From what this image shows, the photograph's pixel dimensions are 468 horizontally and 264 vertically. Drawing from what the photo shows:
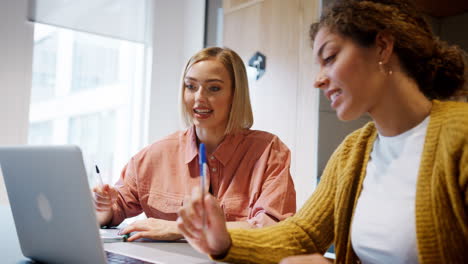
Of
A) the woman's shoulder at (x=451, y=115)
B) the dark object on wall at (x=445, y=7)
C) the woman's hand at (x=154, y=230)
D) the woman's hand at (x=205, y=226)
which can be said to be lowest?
the woman's hand at (x=154, y=230)

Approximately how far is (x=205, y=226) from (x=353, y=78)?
1.45 feet

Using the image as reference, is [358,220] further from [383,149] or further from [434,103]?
[434,103]

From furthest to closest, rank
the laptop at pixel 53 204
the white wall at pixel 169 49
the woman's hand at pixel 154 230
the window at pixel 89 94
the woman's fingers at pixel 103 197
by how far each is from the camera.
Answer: the white wall at pixel 169 49, the window at pixel 89 94, the woman's fingers at pixel 103 197, the woman's hand at pixel 154 230, the laptop at pixel 53 204

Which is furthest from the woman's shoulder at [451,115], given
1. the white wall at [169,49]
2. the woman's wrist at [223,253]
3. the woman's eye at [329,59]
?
the white wall at [169,49]

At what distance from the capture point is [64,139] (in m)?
3.73

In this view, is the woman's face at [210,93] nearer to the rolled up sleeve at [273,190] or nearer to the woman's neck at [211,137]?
the woman's neck at [211,137]

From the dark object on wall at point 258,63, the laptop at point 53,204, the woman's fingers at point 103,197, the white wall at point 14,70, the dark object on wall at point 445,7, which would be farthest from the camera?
the white wall at point 14,70

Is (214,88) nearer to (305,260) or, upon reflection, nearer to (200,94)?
(200,94)

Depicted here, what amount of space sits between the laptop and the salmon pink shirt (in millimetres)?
576

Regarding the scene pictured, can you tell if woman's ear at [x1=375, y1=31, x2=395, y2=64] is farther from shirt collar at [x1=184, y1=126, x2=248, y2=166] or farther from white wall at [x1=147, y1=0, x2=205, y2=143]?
white wall at [x1=147, y1=0, x2=205, y2=143]

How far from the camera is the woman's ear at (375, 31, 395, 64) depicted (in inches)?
40.2

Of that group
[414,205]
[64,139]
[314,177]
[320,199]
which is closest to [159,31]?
[64,139]

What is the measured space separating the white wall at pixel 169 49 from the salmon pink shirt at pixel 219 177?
2.23 meters

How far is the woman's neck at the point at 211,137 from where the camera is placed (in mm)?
1762
